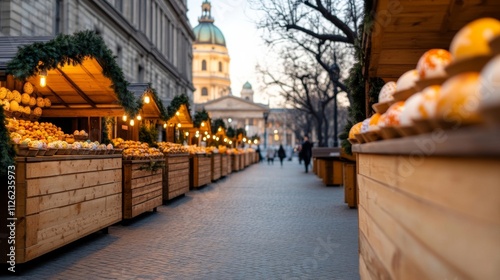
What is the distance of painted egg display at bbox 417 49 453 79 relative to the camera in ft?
10.3

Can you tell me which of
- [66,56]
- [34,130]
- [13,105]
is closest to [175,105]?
[13,105]

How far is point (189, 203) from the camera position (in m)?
15.6

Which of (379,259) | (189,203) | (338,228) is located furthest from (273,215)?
(379,259)

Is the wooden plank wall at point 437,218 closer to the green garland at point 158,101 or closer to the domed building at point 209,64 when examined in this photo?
the green garland at point 158,101

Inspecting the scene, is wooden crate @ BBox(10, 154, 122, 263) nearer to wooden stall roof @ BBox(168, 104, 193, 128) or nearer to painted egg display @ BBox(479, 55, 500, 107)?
painted egg display @ BBox(479, 55, 500, 107)

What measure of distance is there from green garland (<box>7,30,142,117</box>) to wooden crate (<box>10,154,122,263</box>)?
1.66m

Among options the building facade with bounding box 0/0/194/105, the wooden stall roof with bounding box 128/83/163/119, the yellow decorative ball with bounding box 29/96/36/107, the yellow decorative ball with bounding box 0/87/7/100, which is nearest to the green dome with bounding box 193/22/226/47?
the building facade with bounding box 0/0/194/105

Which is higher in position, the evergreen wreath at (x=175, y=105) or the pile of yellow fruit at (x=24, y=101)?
the evergreen wreath at (x=175, y=105)

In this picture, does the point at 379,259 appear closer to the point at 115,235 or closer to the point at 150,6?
the point at 115,235

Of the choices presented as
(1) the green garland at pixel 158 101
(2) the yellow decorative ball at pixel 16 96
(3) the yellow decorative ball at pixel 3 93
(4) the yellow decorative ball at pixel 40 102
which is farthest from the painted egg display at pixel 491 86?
(1) the green garland at pixel 158 101

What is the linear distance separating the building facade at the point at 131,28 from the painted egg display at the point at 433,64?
1726 centimetres

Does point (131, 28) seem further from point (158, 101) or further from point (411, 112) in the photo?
point (411, 112)

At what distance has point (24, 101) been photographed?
475 inches

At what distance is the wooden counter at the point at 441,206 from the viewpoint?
1767mm
